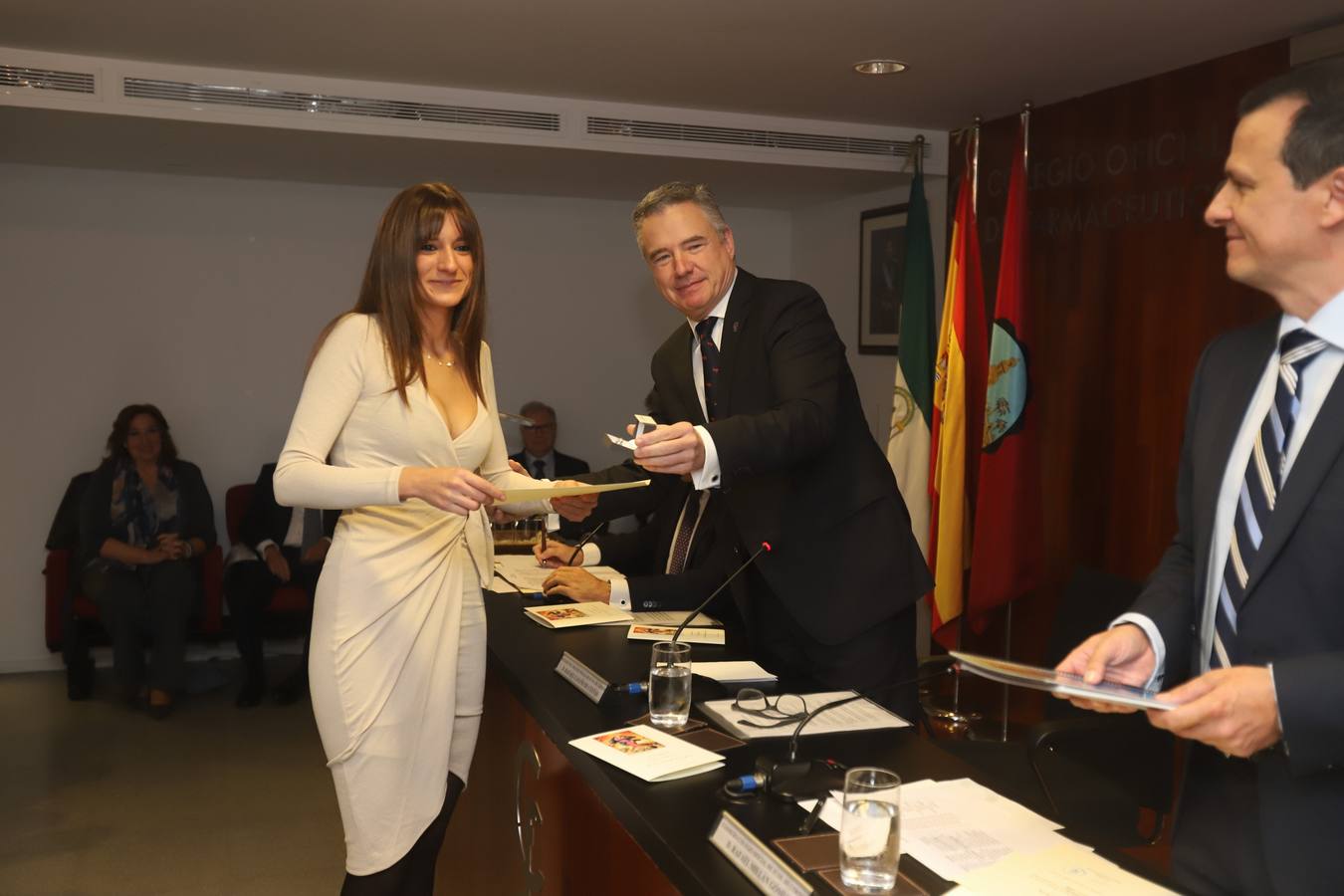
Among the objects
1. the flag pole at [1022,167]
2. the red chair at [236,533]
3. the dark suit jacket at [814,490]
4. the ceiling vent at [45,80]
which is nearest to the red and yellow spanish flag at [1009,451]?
the flag pole at [1022,167]

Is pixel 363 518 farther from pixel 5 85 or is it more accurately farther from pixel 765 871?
pixel 5 85

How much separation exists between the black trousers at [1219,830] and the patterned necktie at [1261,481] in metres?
0.15

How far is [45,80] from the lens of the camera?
14.7 ft

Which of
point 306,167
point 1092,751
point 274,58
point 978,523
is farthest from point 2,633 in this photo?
point 1092,751

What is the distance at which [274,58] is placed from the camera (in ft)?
14.7

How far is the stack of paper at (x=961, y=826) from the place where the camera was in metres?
1.49

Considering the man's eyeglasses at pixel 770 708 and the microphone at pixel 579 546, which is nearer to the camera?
the man's eyeglasses at pixel 770 708

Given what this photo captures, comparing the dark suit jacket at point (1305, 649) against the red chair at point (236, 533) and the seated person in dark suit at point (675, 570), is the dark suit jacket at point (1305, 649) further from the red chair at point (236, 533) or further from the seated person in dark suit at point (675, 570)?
the red chair at point (236, 533)

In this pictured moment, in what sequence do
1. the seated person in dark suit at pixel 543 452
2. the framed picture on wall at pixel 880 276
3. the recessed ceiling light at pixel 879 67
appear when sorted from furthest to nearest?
the seated person in dark suit at pixel 543 452, the framed picture on wall at pixel 880 276, the recessed ceiling light at pixel 879 67

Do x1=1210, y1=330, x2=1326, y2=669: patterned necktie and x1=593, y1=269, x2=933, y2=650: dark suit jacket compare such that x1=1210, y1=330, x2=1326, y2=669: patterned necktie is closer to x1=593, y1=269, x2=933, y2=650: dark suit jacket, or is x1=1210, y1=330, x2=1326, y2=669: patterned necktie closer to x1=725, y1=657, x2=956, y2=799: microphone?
x1=725, y1=657, x2=956, y2=799: microphone

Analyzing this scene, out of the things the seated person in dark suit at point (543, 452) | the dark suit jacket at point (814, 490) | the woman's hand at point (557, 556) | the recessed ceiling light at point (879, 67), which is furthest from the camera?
the seated person in dark suit at point (543, 452)

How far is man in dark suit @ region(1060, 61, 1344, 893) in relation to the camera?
4.47ft

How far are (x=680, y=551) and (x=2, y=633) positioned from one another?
4.72 meters

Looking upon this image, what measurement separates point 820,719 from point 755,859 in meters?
0.64
